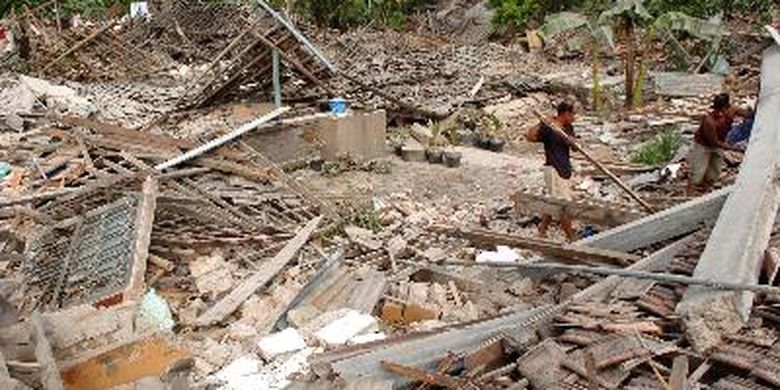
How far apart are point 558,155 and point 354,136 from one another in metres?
4.80

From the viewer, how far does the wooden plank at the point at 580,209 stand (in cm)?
798

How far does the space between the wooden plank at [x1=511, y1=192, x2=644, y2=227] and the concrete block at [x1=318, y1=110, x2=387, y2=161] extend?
15.2 feet

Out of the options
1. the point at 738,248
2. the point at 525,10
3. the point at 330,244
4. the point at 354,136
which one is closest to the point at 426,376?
the point at 738,248

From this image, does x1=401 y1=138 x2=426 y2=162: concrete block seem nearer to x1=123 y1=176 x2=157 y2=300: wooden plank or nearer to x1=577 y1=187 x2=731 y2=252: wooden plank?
x1=123 y1=176 x2=157 y2=300: wooden plank

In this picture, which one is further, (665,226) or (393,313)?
(393,313)

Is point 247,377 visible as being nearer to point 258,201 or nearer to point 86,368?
point 86,368

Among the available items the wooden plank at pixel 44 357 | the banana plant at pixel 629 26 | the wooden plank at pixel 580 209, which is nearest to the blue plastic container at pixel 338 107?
the banana plant at pixel 629 26

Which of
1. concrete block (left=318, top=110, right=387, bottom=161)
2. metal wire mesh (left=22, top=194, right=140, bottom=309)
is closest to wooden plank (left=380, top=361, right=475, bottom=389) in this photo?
metal wire mesh (left=22, top=194, right=140, bottom=309)

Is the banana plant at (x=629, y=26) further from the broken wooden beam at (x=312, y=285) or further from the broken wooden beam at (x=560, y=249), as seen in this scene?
the broken wooden beam at (x=312, y=285)

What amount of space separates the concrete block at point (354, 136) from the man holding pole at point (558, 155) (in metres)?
4.49

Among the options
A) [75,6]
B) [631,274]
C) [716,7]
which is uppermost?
[716,7]

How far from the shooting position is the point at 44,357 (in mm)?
4488

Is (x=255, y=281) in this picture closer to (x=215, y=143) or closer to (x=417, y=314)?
(x=417, y=314)

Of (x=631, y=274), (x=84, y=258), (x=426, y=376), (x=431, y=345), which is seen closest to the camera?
(x=426, y=376)
